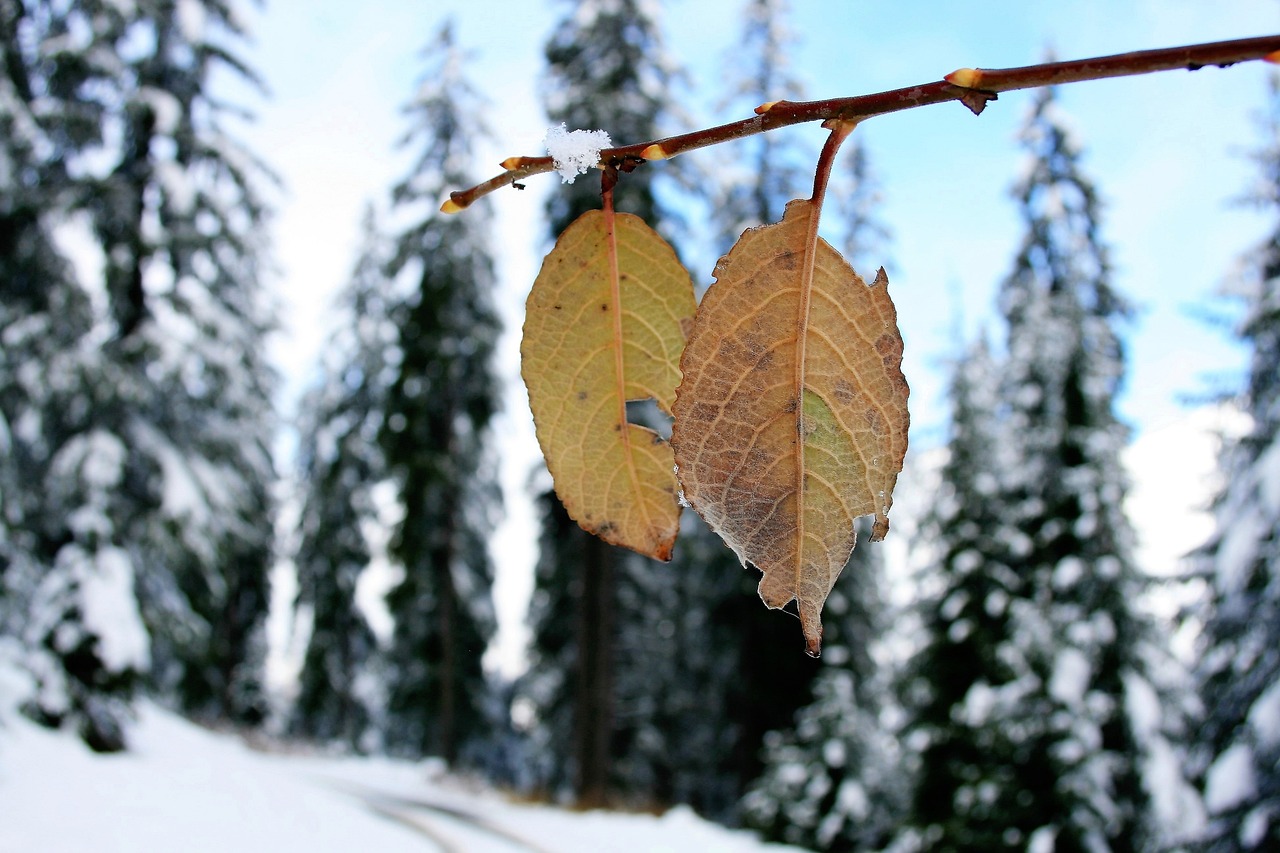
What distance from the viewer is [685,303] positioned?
473 mm

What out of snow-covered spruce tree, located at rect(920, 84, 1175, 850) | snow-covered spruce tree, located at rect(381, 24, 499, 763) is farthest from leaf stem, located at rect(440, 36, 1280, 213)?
snow-covered spruce tree, located at rect(381, 24, 499, 763)

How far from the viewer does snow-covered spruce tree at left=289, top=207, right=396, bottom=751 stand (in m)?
24.0

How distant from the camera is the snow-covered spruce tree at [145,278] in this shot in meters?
9.41

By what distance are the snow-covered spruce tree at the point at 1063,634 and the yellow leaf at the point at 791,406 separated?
41.1 feet

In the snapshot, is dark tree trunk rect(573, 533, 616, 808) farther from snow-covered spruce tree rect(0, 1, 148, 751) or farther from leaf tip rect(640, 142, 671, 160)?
leaf tip rect(640, 142, 671, 160)

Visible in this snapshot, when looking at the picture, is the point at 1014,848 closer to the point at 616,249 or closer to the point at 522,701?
the point at 616,249

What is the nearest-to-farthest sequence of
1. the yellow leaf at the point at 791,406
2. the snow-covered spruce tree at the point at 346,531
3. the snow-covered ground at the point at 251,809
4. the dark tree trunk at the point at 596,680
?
the yellow leaf at the point at 791,406, the snow-covered ground at the point at 251,809, the dark tree trunk at the point at 596,680, the snow-covered spruce tree at the point at 346,531

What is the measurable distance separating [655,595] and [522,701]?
16.2 ft

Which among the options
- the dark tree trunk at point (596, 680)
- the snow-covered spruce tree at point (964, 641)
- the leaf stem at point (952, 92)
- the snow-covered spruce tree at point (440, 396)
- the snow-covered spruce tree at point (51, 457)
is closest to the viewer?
the leaf stem at point (952, 92)

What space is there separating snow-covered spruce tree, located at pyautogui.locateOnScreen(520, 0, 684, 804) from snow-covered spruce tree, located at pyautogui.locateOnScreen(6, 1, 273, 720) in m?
4.43

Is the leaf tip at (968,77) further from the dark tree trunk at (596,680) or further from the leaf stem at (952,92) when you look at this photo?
the dark tree trunk at (596,680)

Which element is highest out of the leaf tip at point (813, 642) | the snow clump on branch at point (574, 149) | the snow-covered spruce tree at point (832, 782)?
the snow clump on branch at point (574, 149)

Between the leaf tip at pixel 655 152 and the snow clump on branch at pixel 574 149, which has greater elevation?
the snow clump on branch at pixel 574 149

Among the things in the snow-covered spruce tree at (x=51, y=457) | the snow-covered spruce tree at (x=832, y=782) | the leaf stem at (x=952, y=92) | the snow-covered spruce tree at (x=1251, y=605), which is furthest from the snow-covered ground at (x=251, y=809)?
the snow-covered spruce tree at (x=832, y=782)
